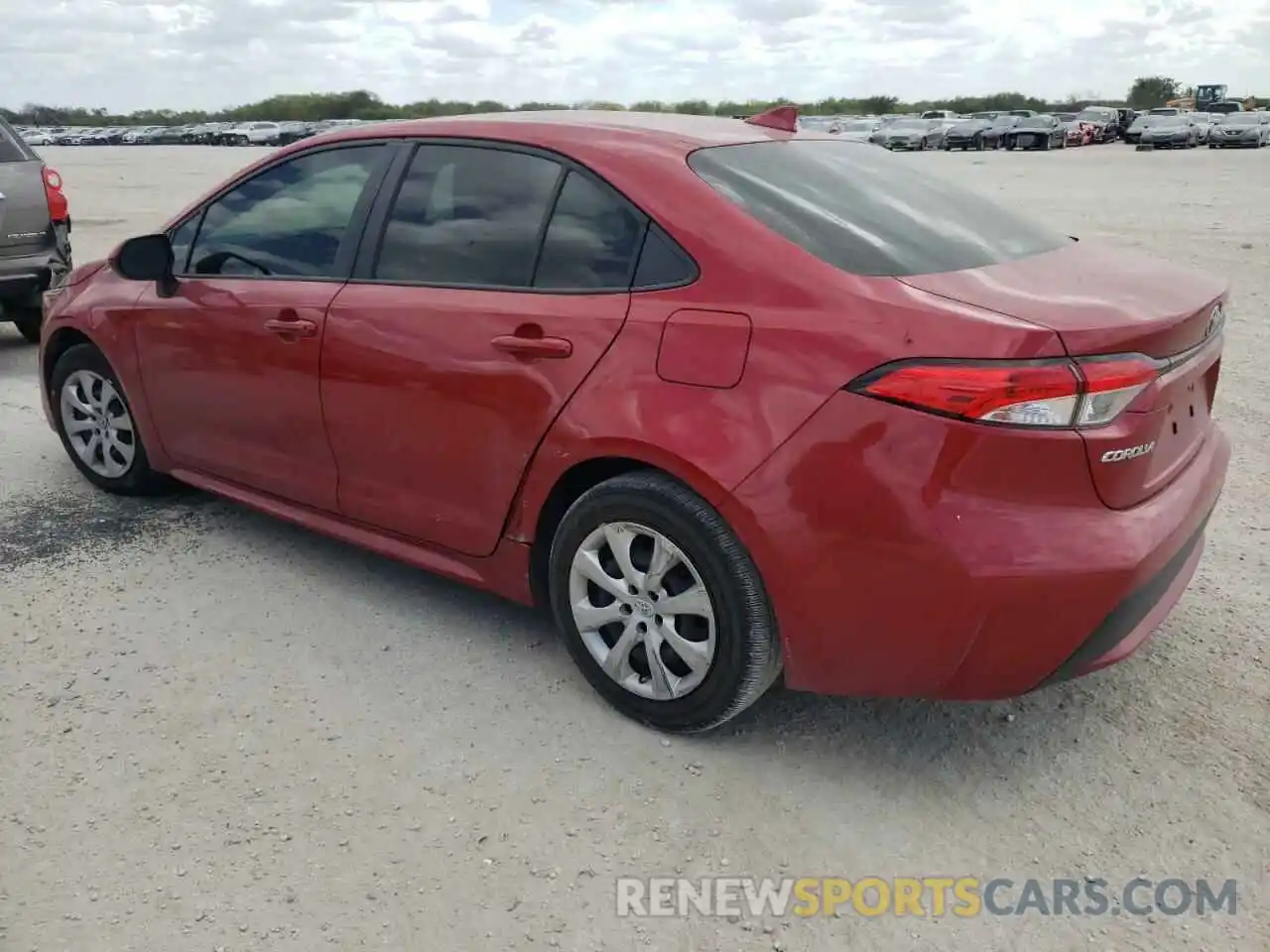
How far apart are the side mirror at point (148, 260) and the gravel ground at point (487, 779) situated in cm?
111

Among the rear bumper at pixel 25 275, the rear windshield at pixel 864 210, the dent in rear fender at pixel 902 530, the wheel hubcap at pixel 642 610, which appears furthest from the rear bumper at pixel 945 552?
the rear bumper at pixel 25 275

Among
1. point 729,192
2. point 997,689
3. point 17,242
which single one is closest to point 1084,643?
point 997,689

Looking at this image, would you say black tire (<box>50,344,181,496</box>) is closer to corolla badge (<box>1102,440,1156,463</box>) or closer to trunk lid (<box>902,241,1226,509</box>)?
trunk lid (<box>902,241,1226,509</box>)

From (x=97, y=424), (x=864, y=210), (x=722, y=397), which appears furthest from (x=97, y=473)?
(x=864, y=210)

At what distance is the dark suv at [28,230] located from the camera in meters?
7.54

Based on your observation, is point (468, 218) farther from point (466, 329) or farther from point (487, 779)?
point (487, 779)

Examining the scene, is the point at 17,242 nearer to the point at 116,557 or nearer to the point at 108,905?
the point at 116,557

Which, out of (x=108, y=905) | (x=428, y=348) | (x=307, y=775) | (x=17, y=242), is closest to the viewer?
(x=108, y=905)

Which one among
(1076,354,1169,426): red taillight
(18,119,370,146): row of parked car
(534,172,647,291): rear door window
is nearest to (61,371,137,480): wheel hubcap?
(534,172,647,291): rear door window

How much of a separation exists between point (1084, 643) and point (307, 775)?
1.98 metres

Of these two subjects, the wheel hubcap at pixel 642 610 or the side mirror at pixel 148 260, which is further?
the side mirror at pixel 148 260

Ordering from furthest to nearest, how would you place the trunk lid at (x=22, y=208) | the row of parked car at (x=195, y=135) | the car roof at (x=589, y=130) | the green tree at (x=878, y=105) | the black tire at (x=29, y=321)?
the green tree at (x=878, y=105) < the row of parked car at (x=195, y=135) < the black tire at (x=29, y=321) < the trunk lid at (x=22, y=208) < the car roof at (x=589, y=130)

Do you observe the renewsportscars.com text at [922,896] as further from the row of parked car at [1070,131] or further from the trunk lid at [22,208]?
the row of parked car at [1070,131]

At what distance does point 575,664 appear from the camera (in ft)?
11.0
